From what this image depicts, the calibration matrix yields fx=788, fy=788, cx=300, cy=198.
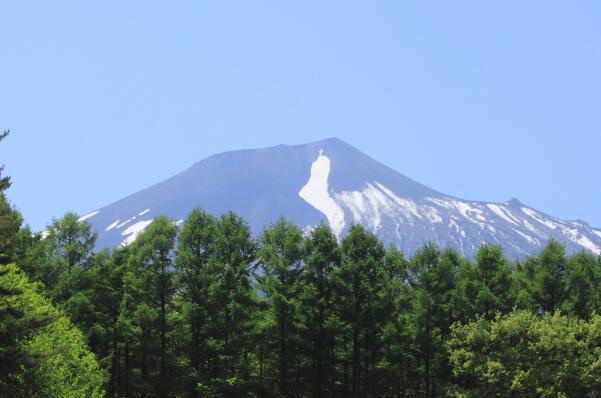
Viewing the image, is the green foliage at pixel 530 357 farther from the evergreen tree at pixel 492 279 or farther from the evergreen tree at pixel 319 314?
the evergreen tree at pixel 319 314

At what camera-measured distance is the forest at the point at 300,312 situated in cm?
5041

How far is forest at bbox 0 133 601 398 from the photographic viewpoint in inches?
1984

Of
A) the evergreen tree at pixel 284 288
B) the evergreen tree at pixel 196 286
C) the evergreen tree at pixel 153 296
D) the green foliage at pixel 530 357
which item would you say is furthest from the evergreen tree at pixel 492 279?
the evergreen tree at pixel 153 296

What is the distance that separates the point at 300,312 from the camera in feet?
180

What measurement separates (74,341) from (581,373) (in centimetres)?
3063

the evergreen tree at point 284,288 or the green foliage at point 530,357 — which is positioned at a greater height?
the evergreen tree at point 284,288

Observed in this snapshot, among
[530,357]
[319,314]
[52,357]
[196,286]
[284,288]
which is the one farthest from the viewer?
[319,314]

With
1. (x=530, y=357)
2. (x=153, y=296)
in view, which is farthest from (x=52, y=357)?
(x=530, y=357)

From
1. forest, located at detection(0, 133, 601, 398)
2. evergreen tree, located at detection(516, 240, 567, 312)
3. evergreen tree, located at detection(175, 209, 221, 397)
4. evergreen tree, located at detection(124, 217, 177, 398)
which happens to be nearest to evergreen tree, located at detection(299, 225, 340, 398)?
forest, located at detection(0, 133, 601, 398)

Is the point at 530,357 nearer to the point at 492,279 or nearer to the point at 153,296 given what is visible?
the point at 492,279

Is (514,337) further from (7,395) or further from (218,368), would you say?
(7,395)

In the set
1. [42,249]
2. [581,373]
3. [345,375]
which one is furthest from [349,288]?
[42,249]

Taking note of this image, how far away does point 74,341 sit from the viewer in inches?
1591

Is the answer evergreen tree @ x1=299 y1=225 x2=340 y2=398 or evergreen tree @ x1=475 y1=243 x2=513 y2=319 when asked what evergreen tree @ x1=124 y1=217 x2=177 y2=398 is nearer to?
evergreen tree @ x1=299 y1=225 x2=340 y2=398
